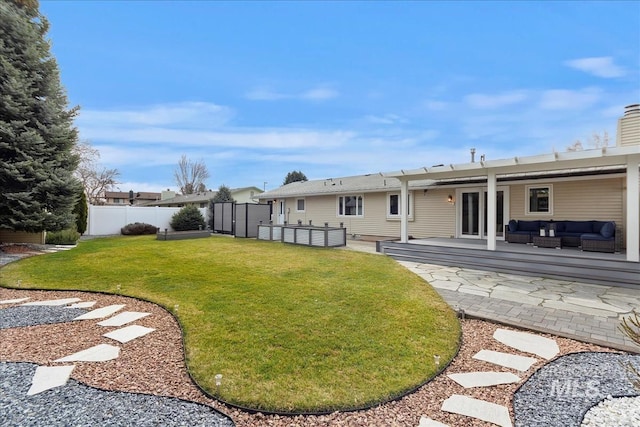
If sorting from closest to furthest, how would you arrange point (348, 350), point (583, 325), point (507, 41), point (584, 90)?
point (348, 350), point (583, 325), point (507, 41), point (584, 90)

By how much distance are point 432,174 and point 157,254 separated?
9536 millimetres

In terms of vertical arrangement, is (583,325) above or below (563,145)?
below

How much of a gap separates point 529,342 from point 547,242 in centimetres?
659

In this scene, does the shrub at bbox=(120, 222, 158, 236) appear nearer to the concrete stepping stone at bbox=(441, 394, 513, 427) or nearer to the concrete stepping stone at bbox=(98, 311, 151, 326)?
the concrete stepping stone at bbox=(98, 311, 151, 326)

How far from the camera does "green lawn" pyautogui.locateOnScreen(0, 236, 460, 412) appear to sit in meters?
2.83

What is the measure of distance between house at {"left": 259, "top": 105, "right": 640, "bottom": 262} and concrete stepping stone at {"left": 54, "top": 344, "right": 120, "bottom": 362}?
8816 millimetres

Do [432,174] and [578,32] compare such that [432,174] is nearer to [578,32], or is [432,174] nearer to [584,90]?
[578,32]

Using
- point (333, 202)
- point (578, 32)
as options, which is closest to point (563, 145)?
point (578, 32)

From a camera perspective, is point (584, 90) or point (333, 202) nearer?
point (584, 90)

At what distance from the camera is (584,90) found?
13469 mm

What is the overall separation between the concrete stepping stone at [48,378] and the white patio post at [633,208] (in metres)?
9.97

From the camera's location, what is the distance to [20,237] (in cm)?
1145

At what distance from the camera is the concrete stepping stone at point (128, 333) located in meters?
3.83

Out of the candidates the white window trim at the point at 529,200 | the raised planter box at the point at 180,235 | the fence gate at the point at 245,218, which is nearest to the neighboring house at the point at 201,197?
the fence gate at the point at 245,218
